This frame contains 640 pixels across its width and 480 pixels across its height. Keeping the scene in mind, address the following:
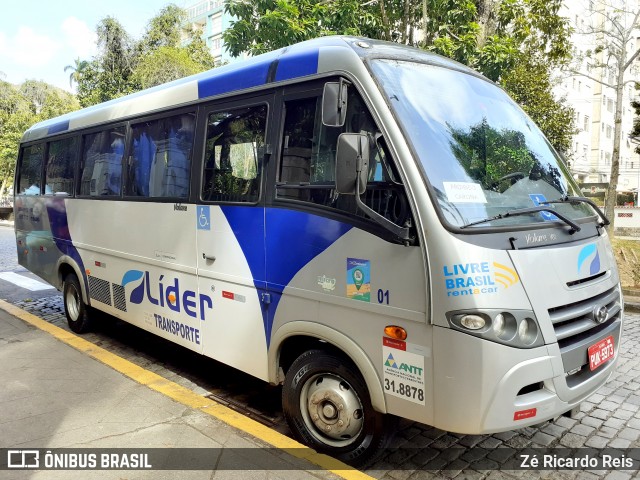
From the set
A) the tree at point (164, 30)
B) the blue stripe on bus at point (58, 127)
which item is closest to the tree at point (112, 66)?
the tree at point (164, 30)

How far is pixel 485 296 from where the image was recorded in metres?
2.79

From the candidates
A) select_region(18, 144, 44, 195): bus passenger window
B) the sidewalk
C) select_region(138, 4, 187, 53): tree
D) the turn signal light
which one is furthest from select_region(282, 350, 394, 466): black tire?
select_region(138, 4, 187, 53): tree

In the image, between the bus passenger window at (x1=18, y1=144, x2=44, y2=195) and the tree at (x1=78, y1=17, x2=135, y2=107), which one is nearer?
the bus passenger window at (x1=18, y1=144, x2=44, y2=195)

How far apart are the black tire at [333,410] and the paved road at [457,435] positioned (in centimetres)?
24

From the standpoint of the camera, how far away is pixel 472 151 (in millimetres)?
3305

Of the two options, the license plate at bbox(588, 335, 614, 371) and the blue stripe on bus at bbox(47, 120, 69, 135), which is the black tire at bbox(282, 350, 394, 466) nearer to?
the license plate at bbox(588, 335, 614, 371)

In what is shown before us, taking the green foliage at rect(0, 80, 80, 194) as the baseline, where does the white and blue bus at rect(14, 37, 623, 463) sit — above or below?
below

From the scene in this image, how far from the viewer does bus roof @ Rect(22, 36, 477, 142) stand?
349 cm

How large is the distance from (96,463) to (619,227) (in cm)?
A: 2279

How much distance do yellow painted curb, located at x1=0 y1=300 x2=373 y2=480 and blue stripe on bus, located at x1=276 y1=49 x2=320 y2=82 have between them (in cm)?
257

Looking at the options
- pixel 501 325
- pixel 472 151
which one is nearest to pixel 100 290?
pixel 472 151

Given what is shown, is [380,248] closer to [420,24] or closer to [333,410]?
[333,410]

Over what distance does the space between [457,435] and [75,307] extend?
17.1 feet

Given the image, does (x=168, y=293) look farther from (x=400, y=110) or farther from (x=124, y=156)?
(x=400, y=110)
